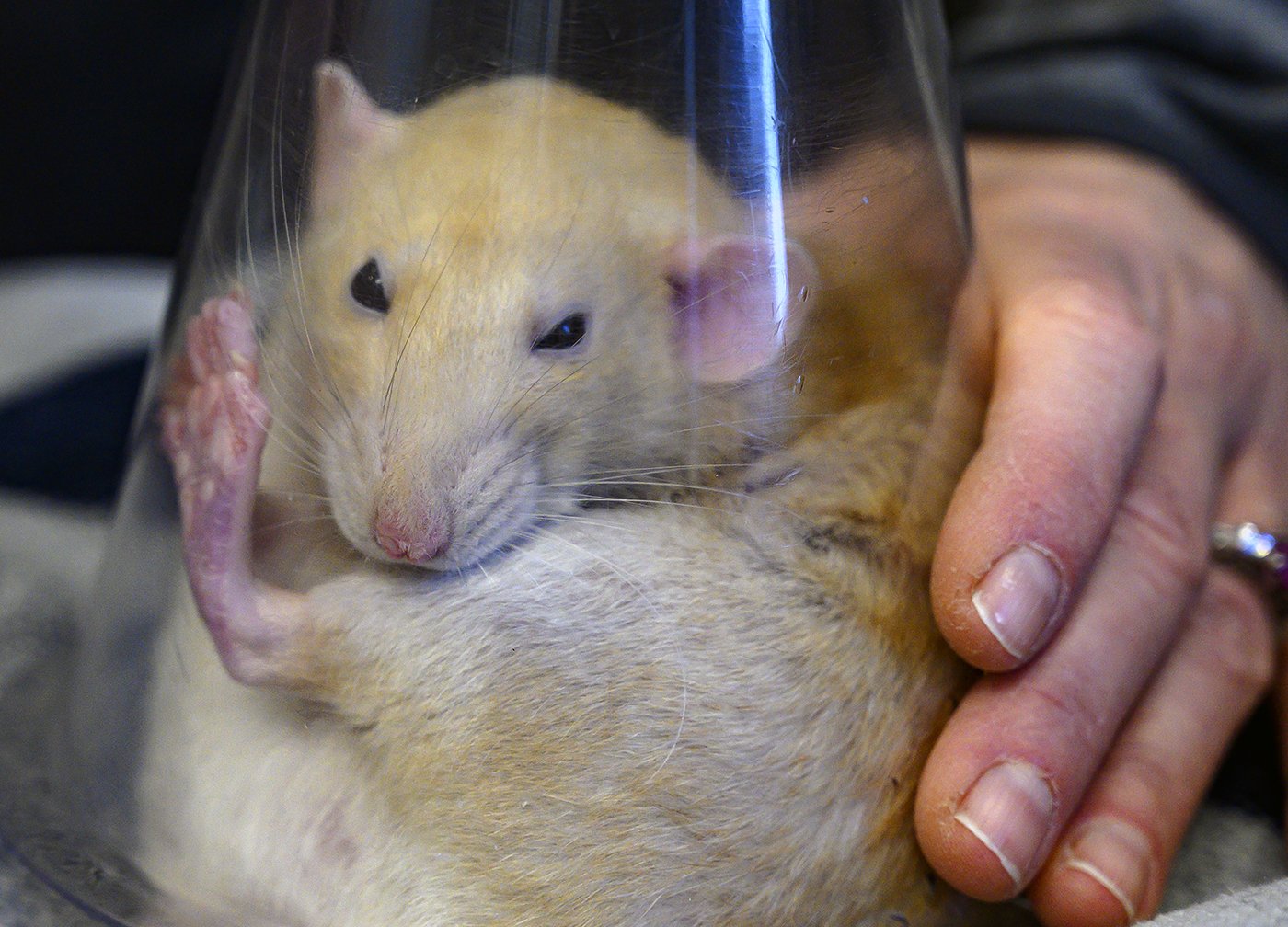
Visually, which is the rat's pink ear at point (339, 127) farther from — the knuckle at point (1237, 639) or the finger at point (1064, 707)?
the knuckle at point (1237, 639)

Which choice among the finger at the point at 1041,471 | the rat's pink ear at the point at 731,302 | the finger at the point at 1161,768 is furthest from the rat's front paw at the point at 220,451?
the finger at the point at 1161,768

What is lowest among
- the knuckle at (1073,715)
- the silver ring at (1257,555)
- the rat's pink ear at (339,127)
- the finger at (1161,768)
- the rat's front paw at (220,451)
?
the finger at (1161,768)

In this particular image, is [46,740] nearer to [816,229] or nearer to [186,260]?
[186,260]

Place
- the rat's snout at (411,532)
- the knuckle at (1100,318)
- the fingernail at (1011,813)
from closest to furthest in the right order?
the rat's snout at (411,532) → the fingernail at (1011,813) → the knuckle at (1100,318)

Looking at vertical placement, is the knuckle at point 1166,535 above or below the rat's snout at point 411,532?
below

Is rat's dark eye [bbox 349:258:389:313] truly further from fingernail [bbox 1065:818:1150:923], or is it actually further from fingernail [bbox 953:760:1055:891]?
fingernail [bbox 1065:818:1150:923]

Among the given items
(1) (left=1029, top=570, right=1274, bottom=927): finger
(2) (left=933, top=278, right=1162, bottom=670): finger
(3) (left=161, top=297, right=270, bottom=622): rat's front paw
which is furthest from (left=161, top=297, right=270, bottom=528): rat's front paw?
(1) (left=1029, top=570, right=1274, bottom=927): finger

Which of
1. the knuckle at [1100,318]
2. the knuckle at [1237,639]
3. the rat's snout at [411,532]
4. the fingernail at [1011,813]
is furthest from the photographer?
the knuckle at [1237,639]

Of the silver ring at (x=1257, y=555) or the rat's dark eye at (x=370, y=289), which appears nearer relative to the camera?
the rat's dark eye at (x=370, y=289)
